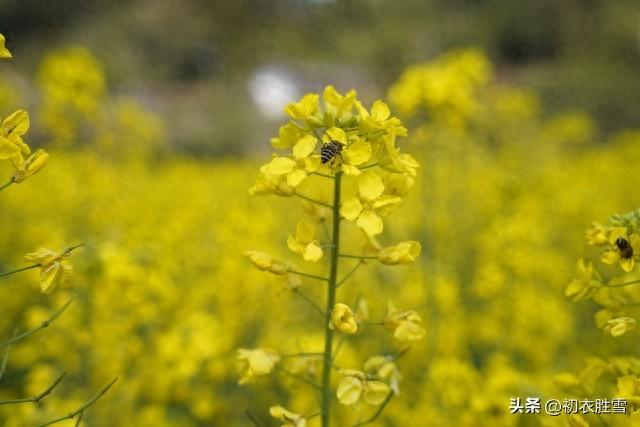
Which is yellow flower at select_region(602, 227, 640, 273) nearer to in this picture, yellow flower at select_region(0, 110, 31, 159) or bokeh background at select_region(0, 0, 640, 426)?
bokeh background at select_region(0, 0, 640, 426)

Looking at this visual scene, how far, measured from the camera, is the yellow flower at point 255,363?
1.51 meters

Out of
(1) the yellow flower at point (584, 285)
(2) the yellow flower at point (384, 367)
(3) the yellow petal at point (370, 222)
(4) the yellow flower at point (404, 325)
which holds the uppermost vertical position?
(3) the yellow petal at point (370, 222)

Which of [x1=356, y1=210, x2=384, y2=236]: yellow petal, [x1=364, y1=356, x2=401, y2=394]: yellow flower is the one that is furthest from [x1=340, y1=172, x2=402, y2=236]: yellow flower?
[x1=364, y1=356, x2=401, y2=394]: yellow flower

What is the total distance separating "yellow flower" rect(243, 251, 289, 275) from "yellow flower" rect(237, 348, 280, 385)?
0.66 ft

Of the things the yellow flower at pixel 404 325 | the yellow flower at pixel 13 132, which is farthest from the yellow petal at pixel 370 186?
the yellow flower at pixel 13 132

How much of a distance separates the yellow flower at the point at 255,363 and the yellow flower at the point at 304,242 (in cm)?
29

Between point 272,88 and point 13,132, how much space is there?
75.2ft

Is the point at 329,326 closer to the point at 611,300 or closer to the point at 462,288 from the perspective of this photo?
the point at 611,300

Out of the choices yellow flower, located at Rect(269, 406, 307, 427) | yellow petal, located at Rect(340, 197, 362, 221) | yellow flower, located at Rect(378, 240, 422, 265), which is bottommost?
yellow flower, located at Rect(269, 406, 307, 427)

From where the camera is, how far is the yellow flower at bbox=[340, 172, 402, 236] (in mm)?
1349

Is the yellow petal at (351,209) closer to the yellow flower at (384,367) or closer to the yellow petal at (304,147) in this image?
the yellow petal at (304,147)

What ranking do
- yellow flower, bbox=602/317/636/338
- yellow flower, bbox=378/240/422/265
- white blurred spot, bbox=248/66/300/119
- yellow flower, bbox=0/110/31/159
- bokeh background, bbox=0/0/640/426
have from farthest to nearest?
1. white blurred spot, bbox=248/66/300/119
2. bokeh background, bbox=0/0/640/426
3. yellow flower, bbox=378/240/422/265
4. yellow flower, bbox=602/317/636/338
5. yellow flower, bbox=0/110/31/159

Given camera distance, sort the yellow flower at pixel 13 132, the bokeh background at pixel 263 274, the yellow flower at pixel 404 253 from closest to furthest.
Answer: the yellow flower at pixel 13 132 → the yellow flower at pixel 404 253 → the bokeh background at pixel 263 274

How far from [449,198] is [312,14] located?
24502 millimetres
